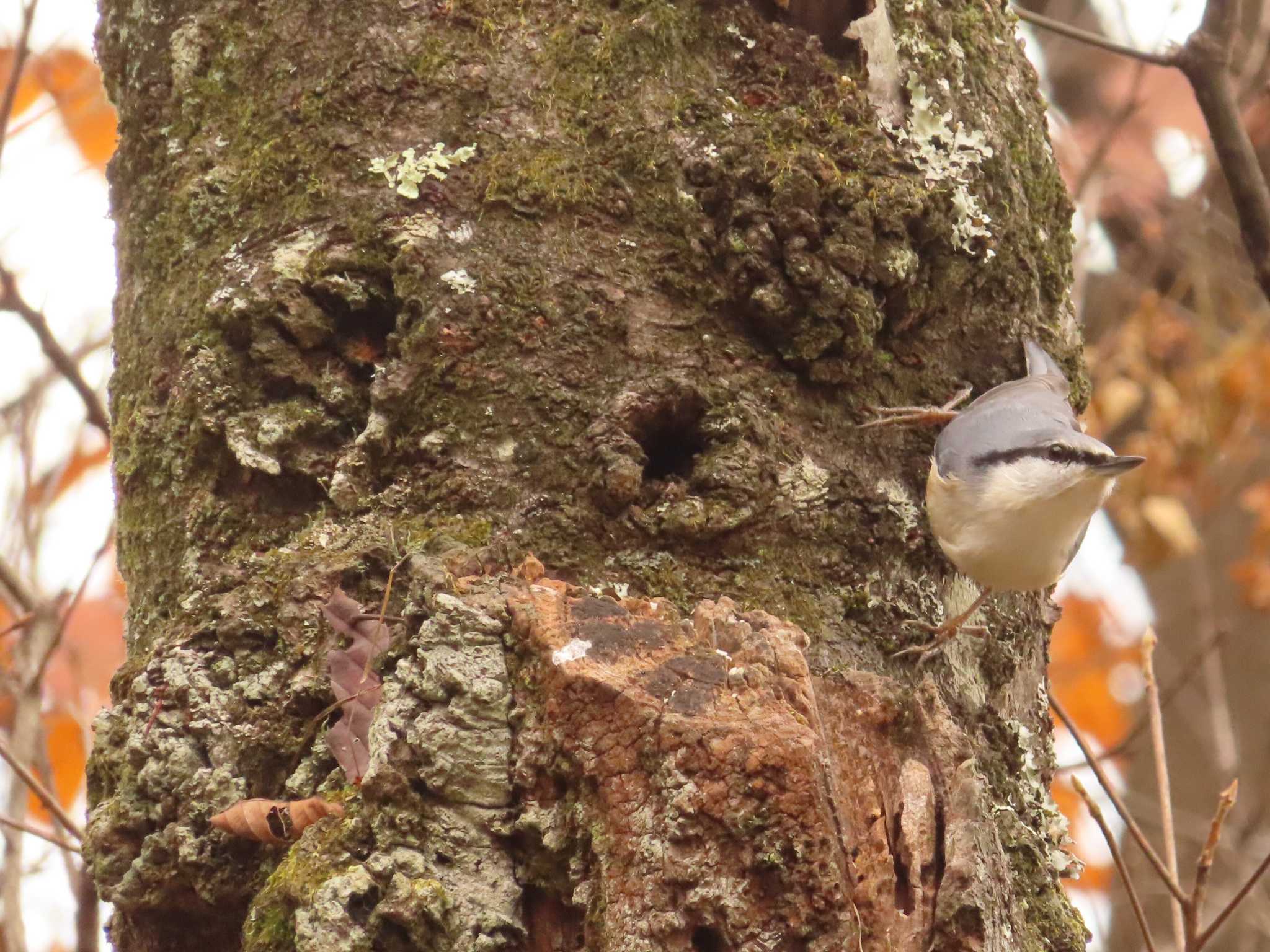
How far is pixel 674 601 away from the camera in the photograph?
1.80 meters

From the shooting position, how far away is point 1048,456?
7.97ft

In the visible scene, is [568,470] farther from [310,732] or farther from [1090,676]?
[1090,676]

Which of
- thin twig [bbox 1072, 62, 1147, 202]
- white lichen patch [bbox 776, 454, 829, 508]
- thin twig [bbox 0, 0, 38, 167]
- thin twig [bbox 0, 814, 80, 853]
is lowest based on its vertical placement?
thin twig [bbox 0, 814, 80, 853]

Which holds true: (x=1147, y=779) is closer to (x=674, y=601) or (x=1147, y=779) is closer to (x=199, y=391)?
(x=674, y=601)

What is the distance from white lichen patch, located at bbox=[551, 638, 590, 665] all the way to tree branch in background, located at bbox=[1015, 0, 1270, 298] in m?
1.40

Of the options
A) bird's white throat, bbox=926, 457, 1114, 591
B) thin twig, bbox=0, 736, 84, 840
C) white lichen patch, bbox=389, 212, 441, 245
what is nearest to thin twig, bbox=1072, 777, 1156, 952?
bird's white throat, bbox=926, 457, 1114, 591

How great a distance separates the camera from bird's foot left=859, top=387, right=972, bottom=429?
2057 millimetres

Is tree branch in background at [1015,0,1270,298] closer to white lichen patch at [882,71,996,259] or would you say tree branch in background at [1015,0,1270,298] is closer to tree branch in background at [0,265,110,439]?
white lichen patch at [882,71,996,259]

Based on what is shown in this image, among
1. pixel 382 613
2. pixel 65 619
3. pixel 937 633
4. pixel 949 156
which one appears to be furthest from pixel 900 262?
pixel 65 619

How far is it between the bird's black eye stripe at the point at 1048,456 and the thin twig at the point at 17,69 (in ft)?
7.03

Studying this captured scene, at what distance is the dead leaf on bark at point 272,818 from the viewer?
159 centimetres

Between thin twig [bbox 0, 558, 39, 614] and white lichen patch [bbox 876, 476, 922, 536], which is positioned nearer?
white lichen patch [bbox 876, 476, 922, 536]

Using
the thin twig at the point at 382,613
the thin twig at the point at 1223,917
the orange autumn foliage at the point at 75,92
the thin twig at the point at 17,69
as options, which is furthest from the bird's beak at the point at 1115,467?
the orange autumn foliage at the point at 75,92


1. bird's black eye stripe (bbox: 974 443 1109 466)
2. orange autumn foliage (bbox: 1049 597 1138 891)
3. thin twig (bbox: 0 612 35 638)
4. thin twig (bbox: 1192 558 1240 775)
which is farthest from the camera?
orange autumn foliage (bbox: 1049 597 1138 891)
